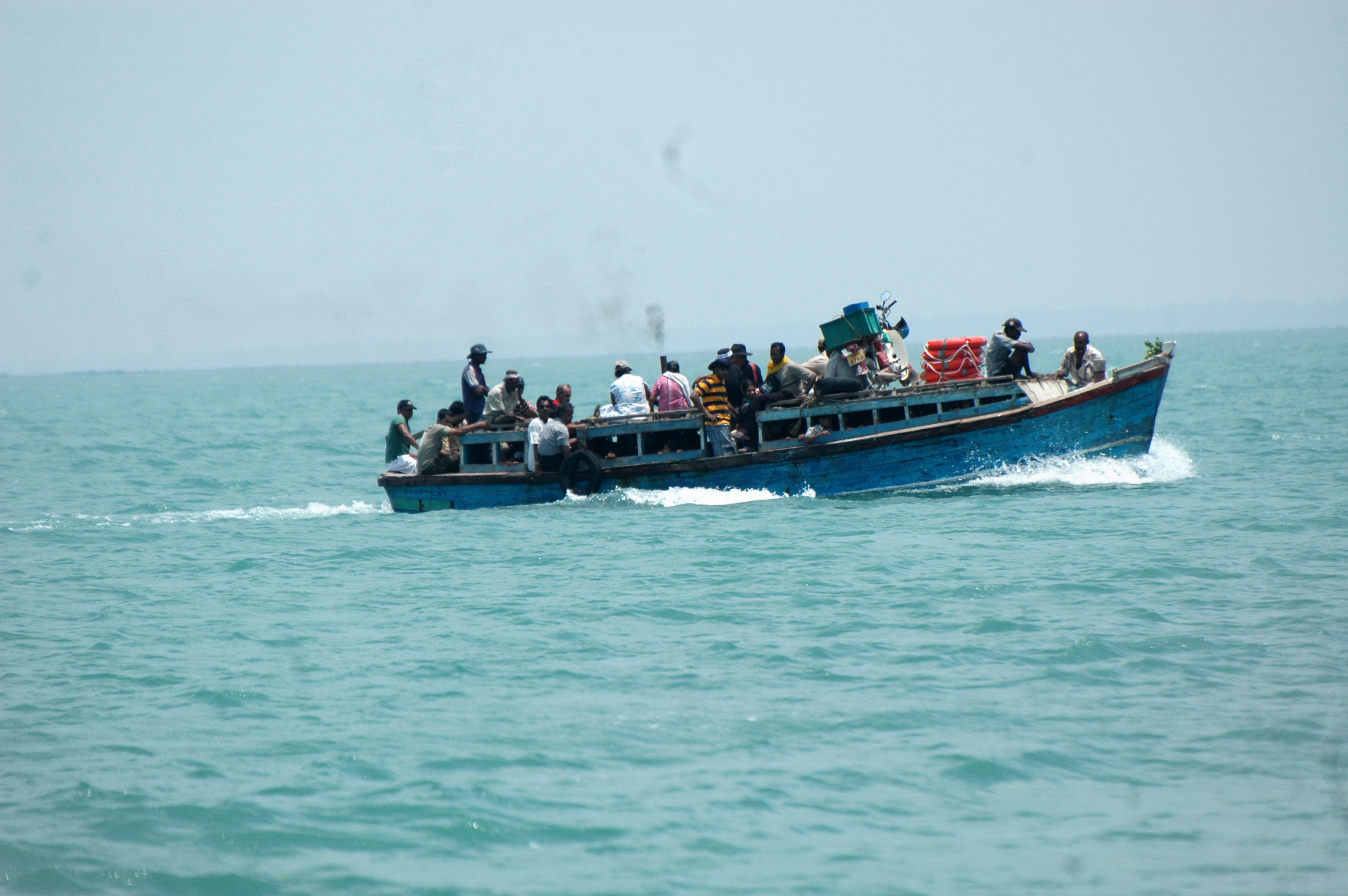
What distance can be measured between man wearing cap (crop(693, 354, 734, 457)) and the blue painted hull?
363 mm

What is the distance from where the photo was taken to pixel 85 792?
889cm

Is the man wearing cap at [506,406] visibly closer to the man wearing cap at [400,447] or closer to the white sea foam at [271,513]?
the man wearing cap at [400,447]

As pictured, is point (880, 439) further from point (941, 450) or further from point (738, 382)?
point (738, 382)

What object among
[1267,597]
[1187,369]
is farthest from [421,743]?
[1187,369]

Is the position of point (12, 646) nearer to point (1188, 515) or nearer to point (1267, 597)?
point (1267, 597)

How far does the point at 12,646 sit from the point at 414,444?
1066 cm

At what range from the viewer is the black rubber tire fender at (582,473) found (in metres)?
21.4

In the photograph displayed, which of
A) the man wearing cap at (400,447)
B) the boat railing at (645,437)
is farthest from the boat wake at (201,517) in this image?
the boat railing at (645,437)

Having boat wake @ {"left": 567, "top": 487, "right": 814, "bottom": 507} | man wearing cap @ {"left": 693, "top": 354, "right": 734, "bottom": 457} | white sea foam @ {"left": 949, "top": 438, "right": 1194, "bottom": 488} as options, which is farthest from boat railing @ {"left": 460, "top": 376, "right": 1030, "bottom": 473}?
white sea foam @ {"left": 949, "top": 438, "right": 1194, "bottom": 488}

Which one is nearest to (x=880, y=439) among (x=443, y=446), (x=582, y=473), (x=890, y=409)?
(x=890, y=409)

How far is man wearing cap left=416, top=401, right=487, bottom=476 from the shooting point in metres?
22.6

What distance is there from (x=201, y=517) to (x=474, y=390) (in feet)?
22.4

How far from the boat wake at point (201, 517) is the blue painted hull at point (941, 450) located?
217 inches

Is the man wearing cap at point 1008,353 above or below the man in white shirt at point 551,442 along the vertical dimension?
above
